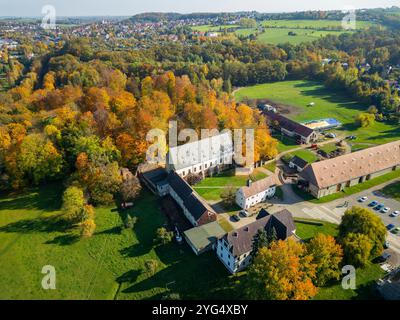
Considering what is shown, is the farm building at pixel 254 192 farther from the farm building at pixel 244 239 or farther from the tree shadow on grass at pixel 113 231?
the tree shadow on grass at pixel 113 231

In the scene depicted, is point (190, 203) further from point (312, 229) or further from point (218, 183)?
point (312, 229)

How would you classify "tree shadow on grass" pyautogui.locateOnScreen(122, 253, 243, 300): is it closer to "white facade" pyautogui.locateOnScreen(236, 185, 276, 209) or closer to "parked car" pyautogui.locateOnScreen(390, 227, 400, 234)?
"white facade" pyautogui.locateOnScreen(236, 185, 276, 209)

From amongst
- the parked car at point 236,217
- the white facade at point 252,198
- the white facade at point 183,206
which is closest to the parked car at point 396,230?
the white facade at point 252,198

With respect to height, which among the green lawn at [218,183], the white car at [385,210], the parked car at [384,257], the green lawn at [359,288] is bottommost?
the green lawn at [359,288]

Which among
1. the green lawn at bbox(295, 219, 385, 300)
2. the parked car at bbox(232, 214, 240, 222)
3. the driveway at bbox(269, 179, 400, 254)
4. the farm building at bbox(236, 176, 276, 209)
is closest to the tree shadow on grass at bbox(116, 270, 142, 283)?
the parked car at bbox(232, 214, 240, 222)

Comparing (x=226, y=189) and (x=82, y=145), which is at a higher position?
(x=82, y=145)
